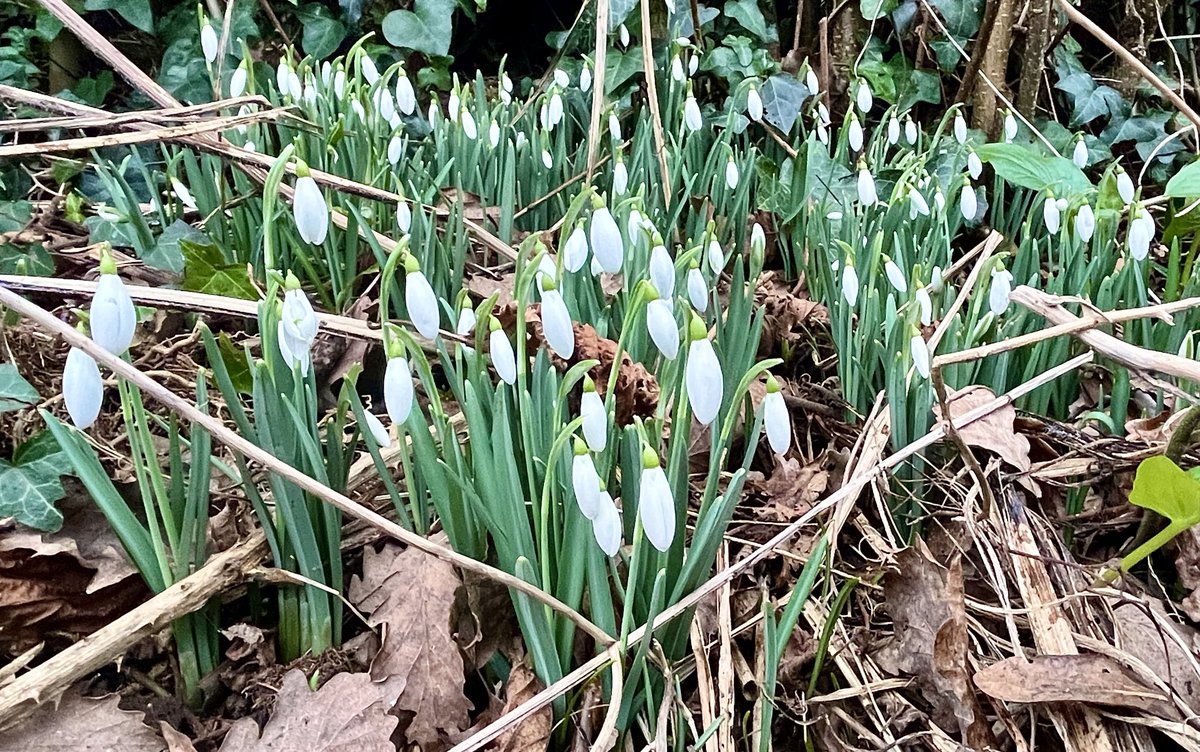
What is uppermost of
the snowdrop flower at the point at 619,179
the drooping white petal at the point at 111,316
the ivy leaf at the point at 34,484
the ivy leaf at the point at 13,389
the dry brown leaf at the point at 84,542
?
the drooping white petal at the point at 111,316

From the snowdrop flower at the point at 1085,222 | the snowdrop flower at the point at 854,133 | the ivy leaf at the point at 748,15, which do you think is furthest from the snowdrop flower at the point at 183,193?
the ivy leaf at the point at 748,15

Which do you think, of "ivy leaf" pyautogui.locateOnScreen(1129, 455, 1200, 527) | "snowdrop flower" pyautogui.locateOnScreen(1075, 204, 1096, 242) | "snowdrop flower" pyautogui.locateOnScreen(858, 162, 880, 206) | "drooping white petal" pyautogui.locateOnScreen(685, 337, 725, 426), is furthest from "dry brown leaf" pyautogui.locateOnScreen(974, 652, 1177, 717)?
"snowdrop flower" pyautogui.locateOnScreen(858, 162, 880, 206)

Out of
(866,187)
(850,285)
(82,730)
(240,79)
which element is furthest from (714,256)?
(240,79)

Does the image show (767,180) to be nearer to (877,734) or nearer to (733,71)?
(733,71)

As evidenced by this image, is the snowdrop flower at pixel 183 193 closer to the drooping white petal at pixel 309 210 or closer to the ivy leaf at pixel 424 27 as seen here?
the drooping white petal at pixel 309 210

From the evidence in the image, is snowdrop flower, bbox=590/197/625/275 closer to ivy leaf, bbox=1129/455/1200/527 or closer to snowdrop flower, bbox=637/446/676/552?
snowdrop flower, bbox=637/446/676/552

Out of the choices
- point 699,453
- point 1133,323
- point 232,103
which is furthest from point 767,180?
point 232,103
